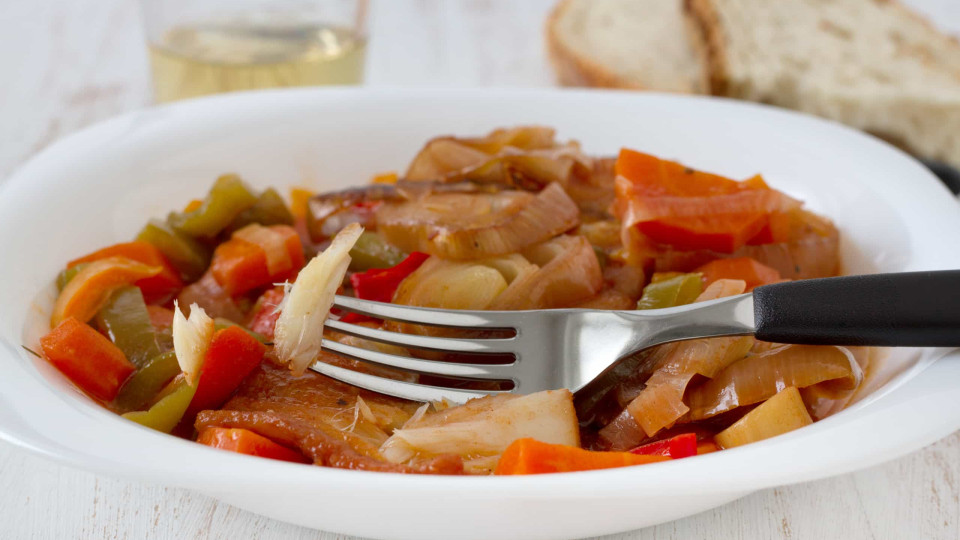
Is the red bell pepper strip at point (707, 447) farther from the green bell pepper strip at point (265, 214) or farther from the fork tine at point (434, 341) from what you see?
the green bell pepper strip at point (265, 214)

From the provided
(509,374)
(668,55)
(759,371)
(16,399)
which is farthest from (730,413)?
(668,55)

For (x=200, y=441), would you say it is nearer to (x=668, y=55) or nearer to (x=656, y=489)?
(x=656, y=489)

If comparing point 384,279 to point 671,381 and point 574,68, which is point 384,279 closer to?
point 671,381

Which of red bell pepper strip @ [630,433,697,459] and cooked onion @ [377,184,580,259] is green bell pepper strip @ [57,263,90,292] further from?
red bell pepper strip @ [630,433,697,459]

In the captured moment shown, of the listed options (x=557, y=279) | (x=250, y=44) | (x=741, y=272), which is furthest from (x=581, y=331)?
(x=250, y=44)

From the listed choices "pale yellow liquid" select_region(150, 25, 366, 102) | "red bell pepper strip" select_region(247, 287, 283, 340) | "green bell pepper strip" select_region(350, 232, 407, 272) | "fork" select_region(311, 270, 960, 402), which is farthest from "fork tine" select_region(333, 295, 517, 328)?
"pale yellow liquid" select_region(150, 25, 366, 102)
